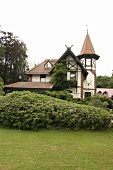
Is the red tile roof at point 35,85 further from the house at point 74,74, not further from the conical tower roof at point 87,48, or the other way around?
the conical tower roof at point 87,48

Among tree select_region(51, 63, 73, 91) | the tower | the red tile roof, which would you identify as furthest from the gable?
the red tile roof

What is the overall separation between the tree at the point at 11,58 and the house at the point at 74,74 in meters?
6.11

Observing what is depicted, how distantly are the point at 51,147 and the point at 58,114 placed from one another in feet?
9.91

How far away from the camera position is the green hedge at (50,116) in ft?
29.5

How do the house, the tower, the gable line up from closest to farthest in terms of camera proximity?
1. the house
2. the gable
3. the tower

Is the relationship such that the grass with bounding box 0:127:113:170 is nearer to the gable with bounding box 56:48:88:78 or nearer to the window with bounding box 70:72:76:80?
the window with bounding box 70:72:76:80

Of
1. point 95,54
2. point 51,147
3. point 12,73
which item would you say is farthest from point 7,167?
point 12,73

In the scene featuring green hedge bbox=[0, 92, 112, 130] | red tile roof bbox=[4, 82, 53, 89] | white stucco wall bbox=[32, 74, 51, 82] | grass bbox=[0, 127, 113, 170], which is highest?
white stucco wall bbox=[32, 74, 51, 82]

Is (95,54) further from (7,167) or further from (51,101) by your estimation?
(7,167)

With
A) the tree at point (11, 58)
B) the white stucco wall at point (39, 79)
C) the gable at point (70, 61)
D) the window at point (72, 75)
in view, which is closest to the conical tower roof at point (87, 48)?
the gable at point (70, 61)

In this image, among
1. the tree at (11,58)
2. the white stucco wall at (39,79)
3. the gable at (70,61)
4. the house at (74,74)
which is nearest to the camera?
the house at (74,74)

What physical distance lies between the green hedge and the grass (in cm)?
53

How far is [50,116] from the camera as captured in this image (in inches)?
368

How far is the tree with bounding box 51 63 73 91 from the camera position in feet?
75.6
